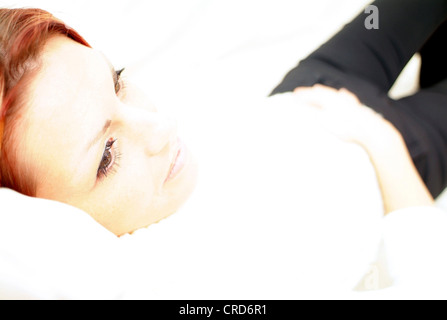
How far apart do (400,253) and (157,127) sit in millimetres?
495

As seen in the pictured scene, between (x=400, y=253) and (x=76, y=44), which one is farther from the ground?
(x=76, y=44)

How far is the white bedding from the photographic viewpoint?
0.59 m

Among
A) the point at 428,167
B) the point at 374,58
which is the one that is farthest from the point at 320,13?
the point at 428,167

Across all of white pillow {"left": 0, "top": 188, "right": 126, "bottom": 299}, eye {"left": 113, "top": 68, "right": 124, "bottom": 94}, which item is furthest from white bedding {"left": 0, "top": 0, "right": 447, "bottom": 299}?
eye {"left": 113, "top": 68, "right": 124, "bottom": 94}

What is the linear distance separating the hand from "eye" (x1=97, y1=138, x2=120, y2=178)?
1.79ft

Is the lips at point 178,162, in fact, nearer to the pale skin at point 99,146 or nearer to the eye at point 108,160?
the pale skin at point 99,146

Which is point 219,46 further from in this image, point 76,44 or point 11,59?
point 11,59

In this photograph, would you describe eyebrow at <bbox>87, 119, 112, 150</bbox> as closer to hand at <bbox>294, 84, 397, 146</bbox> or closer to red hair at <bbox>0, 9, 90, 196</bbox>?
red hair at <bbox>0, 9, 90, 196</bbox>

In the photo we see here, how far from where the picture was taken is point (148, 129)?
75cm

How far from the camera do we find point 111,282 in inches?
23.9

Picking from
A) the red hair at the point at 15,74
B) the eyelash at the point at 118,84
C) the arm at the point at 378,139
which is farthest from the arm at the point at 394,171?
the red hair at the point at 15,74

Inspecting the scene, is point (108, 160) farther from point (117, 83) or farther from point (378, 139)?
point (378, 139)

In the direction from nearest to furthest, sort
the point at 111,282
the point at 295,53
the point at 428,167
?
the point at 111,282
the point at 428,167
the point at 295,53

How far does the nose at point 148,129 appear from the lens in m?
0.73
